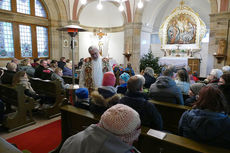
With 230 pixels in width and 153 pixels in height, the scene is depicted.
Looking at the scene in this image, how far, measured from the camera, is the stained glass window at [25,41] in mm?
→ 9105

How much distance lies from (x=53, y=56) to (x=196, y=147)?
A: 10207 mm

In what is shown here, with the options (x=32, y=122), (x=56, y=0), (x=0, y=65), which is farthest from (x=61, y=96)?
(x=56, y=0)

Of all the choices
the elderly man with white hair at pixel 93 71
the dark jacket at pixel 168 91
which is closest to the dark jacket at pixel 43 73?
the elderly man with white hair at pixel 93 71

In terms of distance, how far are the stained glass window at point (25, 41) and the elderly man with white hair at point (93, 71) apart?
7122 mm

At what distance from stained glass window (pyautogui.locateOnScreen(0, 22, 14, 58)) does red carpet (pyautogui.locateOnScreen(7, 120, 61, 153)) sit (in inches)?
264

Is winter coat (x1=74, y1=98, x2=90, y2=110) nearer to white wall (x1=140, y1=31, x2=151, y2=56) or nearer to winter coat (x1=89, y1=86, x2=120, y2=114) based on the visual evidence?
winter coat (x1=89, y1=86, x2=120, y2=114)

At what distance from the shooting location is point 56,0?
32.1ft

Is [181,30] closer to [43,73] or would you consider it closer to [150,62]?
[150,62]

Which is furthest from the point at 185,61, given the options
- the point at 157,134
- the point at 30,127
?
the point at 157,134

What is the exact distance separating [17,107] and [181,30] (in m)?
11.1

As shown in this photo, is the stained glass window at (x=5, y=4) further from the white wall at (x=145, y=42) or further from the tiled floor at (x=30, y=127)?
the white wall at (x=145, y=42)

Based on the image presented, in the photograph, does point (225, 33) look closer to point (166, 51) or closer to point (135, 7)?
point (166, 51)

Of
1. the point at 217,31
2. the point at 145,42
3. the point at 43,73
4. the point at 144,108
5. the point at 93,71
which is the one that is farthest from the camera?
the point at 145,42

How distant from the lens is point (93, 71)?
3.74 m
